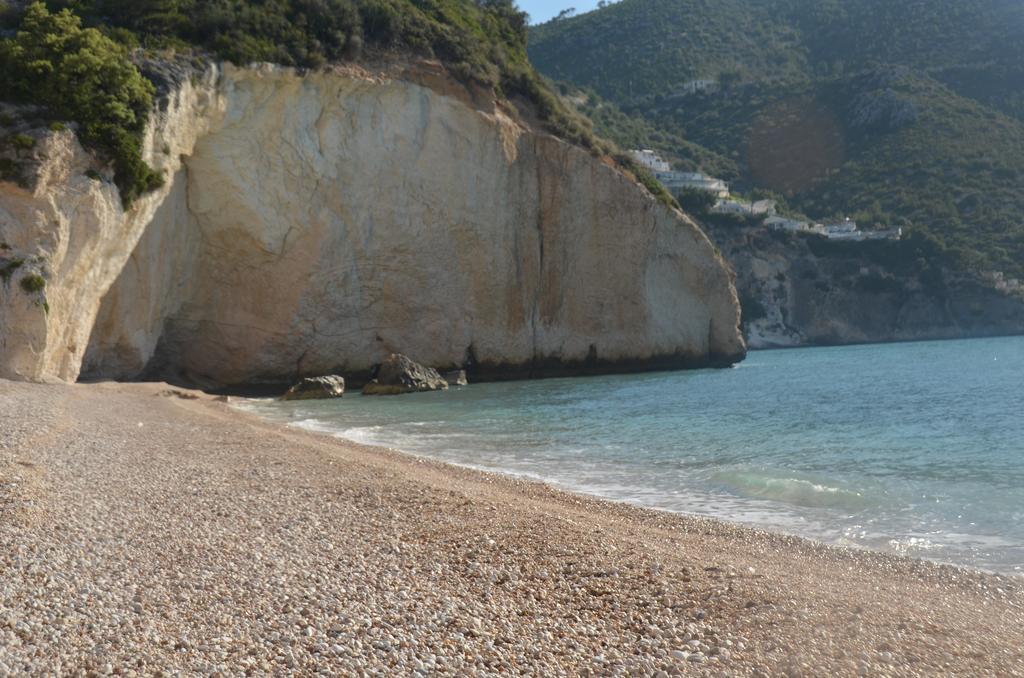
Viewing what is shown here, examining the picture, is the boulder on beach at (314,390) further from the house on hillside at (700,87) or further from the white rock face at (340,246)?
the house on hillside at (700,87)

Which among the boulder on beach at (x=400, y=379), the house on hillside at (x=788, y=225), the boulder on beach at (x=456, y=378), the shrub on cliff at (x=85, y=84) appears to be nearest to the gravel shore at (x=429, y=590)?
the shrub on cliff at (x=85, y=84)

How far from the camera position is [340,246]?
27.0 m

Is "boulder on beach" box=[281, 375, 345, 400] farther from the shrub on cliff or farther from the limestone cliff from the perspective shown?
the limestone cliff

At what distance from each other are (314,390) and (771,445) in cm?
1338

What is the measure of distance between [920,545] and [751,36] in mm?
93734

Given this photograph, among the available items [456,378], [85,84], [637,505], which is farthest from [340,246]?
[637,505]

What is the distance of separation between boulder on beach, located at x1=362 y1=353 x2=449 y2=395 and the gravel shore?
55.3ft

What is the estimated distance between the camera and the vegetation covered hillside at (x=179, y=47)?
19.2 m

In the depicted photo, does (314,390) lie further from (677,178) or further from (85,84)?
(677,178)

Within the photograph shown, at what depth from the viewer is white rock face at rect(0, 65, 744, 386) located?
20500mm

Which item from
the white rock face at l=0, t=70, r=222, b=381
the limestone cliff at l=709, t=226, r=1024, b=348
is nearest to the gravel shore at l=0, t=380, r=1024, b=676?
the white rock face at l=0, t=70, r=222, b=381

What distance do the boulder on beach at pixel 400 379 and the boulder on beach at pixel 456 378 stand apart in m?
1.49

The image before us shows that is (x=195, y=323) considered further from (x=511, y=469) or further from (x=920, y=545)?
(x=920, y=545)

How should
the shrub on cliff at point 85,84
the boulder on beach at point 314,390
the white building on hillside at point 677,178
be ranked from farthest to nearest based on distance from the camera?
the white building on hillside at point 677,178, the boulder on beach at point 314,390, the shrub on cliff at point 85,84
